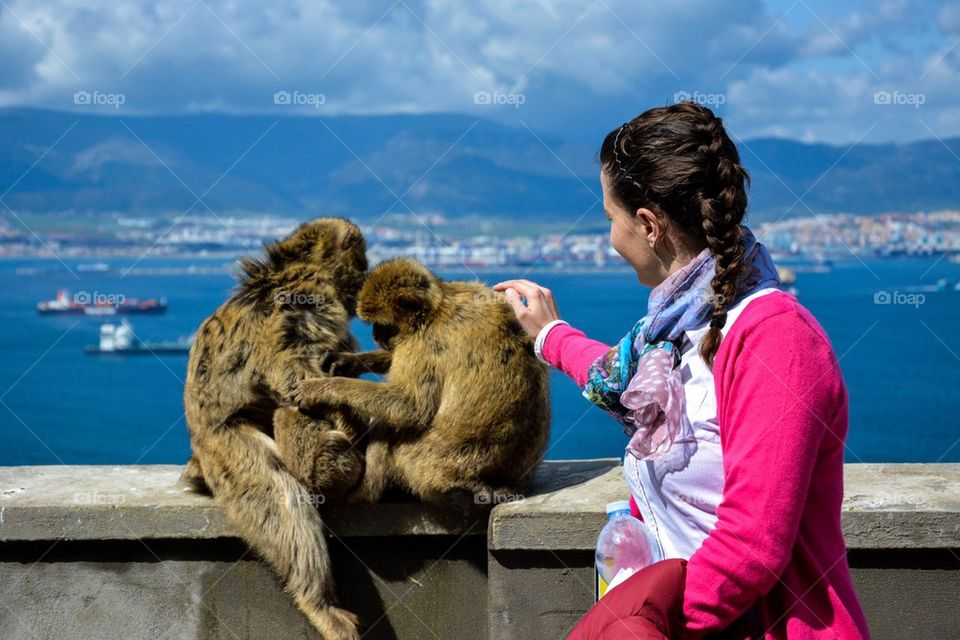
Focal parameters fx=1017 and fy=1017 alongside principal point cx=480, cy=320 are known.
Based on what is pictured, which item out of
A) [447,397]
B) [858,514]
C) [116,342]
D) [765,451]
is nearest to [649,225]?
[765,451]

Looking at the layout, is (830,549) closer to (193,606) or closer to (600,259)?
(193,606)

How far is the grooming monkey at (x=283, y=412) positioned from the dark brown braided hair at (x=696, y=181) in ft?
6.31

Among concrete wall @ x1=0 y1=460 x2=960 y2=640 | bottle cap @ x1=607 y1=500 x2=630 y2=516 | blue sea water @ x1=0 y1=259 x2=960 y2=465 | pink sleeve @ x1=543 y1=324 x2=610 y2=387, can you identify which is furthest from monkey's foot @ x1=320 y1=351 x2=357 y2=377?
blue sea water @ x1=0 y1=259 x2=960 y2=465

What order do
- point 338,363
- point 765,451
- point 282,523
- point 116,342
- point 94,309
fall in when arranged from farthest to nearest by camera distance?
point 116,342 < point 94,309 < point 338,363 < point 282,523 < point 765,451

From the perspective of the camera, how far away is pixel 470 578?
3355mm

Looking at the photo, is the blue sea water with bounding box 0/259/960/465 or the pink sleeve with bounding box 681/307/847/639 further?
the blue sea water with bounding box 0/259/960/465

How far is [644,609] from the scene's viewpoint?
5.24 feet

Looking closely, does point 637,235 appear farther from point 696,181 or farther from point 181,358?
point 181,358

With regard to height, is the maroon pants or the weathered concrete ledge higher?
the maroon pants

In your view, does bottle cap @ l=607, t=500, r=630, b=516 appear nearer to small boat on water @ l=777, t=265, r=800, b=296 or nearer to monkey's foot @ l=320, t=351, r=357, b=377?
small boat on water @ l=777, t=265, r=800, b=296

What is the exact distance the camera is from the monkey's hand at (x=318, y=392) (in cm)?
346

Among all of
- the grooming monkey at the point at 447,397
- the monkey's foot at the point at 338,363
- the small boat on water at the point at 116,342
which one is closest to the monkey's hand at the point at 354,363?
the monkey's foot at the point at 338,363

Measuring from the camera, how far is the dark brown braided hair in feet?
5.50

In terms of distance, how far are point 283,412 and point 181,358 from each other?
6.39 meters
